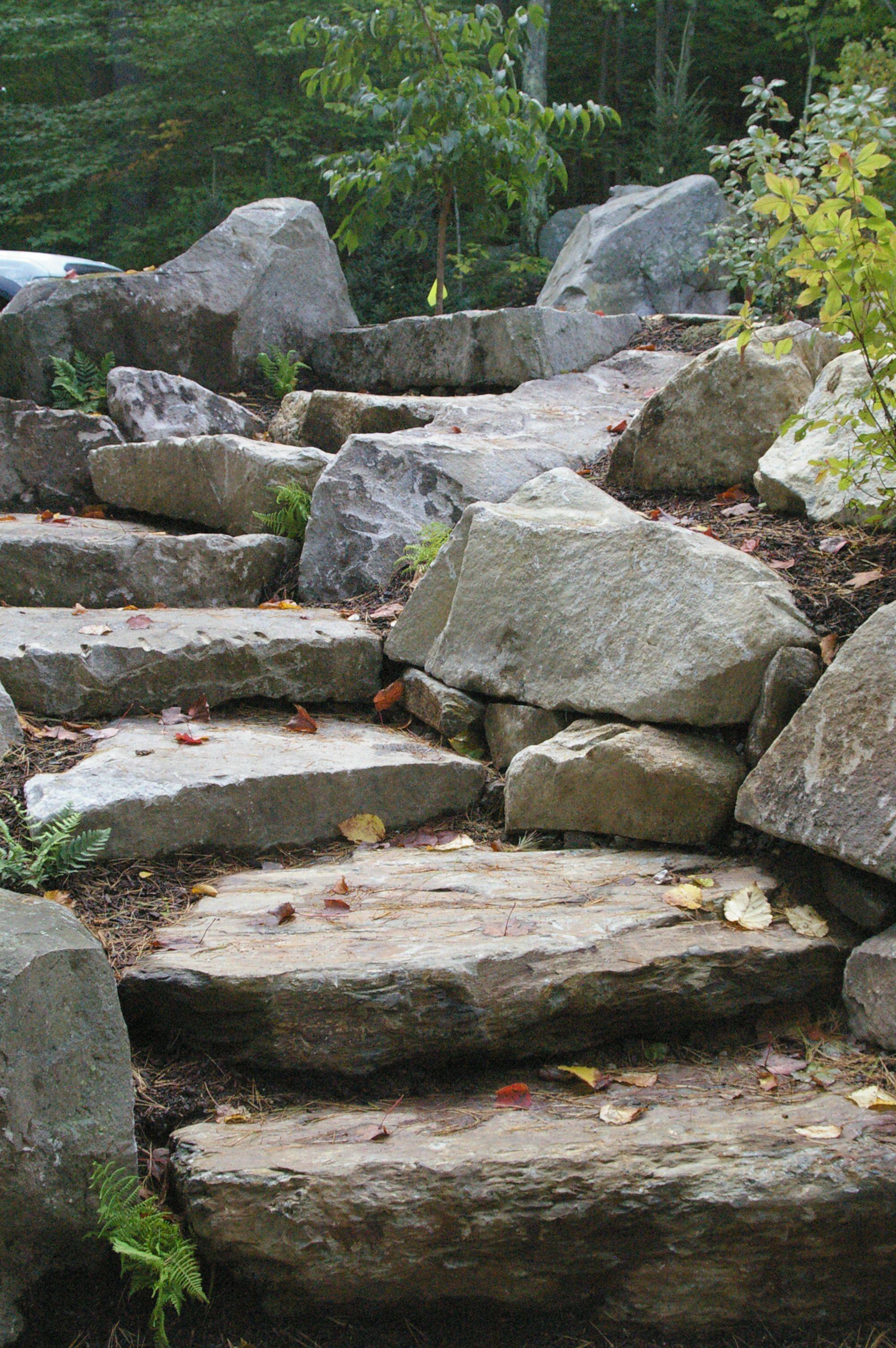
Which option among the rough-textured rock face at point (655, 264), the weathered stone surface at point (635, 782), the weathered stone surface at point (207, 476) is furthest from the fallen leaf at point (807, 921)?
the rough-textured rock face at point (655, 264)

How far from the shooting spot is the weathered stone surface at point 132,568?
4.34 meters

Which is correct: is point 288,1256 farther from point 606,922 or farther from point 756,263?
point 756,263

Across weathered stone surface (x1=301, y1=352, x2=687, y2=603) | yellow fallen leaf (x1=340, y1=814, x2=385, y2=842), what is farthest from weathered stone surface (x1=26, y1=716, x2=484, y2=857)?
weathered stone surface (x1=301, y1=352, x2=687, y2=603)

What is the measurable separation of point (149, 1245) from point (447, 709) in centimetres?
212

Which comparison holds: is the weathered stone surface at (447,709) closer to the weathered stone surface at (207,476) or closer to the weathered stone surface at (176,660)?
the weathered stone surface at (176,660)

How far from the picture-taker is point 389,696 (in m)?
4.02

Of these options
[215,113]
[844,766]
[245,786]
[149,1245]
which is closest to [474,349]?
[245,786]

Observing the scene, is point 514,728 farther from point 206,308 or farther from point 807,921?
point 206,308

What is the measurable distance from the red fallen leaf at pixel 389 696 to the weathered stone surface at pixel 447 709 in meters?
0.12

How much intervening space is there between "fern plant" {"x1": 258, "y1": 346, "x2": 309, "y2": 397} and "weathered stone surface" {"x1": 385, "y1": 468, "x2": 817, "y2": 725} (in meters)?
3.65

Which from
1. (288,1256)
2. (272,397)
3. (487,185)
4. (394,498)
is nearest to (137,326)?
(272,397)

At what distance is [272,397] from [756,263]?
3.53 metres

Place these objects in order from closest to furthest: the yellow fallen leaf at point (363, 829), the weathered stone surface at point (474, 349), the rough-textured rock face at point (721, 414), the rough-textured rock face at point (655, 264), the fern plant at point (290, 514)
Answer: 1. the yellow fallen leaf at point (363, 829)
2. the rough-textured rock face at point (721, 414)
3. the fern plant at point (290, 514)
4. the weathered stone surface at point (474, 349)
5. the rough-textured rock face at point (655, 264)

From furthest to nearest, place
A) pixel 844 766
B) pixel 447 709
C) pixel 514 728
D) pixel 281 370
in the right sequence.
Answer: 1. pixel 281 370
2. pixel 447 709
3. pixel 514 728
4. pixel 844 766
